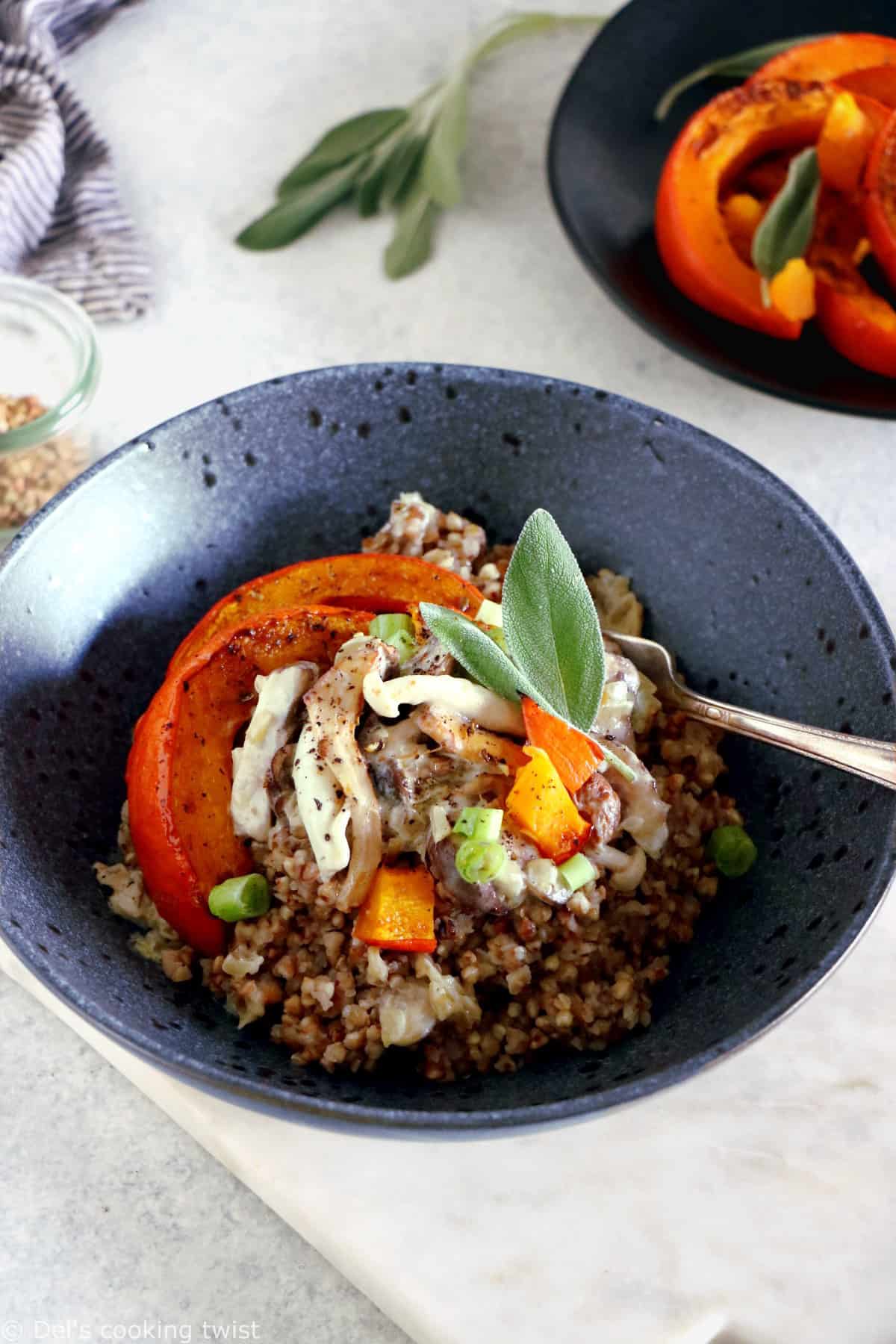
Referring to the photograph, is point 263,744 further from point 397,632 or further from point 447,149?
point 447,149

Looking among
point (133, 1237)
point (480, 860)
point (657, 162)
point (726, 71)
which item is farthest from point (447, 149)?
point (133, 1237)

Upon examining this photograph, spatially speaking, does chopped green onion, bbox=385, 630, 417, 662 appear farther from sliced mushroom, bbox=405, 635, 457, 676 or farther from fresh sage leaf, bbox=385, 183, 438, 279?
fresh sage leaf, bbox=385, 183, 438, 279

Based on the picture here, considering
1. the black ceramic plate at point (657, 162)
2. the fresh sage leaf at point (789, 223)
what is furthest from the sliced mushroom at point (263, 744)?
the fresh sage leaf at point (789, 223)

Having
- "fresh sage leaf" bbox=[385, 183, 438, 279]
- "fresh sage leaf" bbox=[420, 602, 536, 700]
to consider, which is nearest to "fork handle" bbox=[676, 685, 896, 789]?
"fresh sage leaf" bbox=[420, 602, 536, 700]

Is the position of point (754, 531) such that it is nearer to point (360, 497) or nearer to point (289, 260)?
point (360, 497)

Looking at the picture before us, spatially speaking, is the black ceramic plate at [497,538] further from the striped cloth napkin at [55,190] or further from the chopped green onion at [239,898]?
the striped cloth napkin at [55,190]

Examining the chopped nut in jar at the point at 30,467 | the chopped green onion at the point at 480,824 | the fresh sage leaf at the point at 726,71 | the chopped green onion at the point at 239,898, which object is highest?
the fresh sage leaf at the point at 726,71
